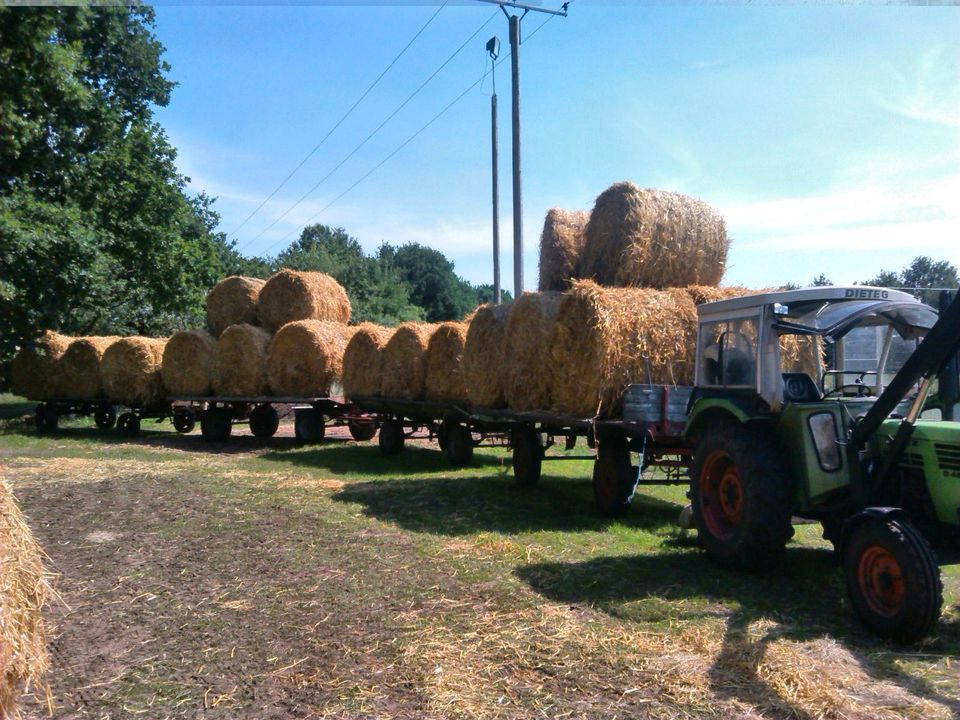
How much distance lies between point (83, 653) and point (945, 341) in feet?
17.6

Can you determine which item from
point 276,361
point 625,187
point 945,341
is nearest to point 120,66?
point 276,361

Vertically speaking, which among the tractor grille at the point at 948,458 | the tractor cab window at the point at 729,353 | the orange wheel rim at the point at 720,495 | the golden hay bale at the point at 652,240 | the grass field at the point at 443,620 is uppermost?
the golden hay bale at the point at 652,240

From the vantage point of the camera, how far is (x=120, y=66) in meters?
24.3

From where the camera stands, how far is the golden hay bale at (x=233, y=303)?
19.2 metres

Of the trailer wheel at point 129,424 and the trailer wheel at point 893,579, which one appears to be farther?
the trailer wheel at point 129,424

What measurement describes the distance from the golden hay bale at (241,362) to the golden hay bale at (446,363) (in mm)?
5086

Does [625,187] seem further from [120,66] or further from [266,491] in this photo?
[120,66]

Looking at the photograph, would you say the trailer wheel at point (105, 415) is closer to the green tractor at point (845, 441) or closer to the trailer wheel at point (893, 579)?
the green tractor at point (845, 441)

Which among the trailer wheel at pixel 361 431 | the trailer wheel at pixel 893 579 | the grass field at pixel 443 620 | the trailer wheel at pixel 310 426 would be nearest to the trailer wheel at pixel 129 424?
the trailer wheel at pixel 310 426

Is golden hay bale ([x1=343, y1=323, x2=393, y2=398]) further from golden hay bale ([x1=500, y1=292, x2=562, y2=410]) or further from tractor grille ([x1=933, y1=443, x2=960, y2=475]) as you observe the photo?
tractor grille ([x1=933, y1=443, x2=960, y2=475])

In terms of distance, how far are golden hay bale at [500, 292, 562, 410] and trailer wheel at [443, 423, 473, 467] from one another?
2.78 meters

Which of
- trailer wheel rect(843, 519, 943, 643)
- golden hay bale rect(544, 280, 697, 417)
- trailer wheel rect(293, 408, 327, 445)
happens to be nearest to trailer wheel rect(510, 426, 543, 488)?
golden hay bale rect(544, 280, 697, 417)

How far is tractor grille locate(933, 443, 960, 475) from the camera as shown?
16.2 ft

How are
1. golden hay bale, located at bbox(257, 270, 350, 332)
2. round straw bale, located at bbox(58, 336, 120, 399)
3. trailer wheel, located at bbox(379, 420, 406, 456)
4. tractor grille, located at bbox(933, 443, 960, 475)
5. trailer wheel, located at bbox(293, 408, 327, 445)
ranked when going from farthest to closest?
1. round straw bale, located at bbox(58, 336, 120, 399)
2. golden hay bale, located at bbox(257, 270, 350, 332)
3. trailer wheel, located at bbox(293, 408, 327, 445)
4. trailer wheel, located at bbox(379, 420, 406, 456)
5. tractor grille, located at bbox(933, 443, 960, 475)
